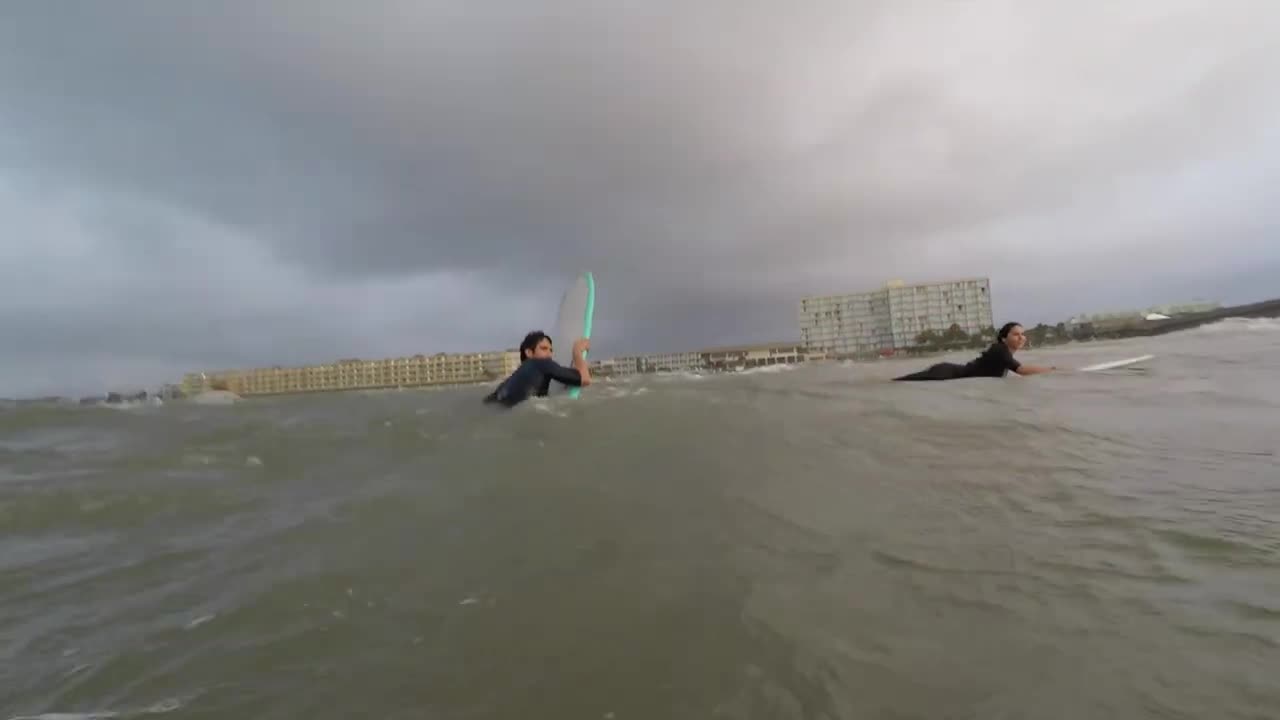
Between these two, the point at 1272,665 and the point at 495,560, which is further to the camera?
the point at 495,560

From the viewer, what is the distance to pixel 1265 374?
8.02 meters

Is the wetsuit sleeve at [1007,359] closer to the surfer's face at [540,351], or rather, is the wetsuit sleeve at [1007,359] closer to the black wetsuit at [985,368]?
the black wetsuit at [985,368]

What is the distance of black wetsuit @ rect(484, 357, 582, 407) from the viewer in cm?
821

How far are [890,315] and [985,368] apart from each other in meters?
73.4

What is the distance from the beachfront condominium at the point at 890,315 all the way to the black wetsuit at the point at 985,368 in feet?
201

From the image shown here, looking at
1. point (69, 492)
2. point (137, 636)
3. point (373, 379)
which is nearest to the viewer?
point (137, 636)

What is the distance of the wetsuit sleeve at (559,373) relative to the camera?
8203 mm

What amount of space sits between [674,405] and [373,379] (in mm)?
53111

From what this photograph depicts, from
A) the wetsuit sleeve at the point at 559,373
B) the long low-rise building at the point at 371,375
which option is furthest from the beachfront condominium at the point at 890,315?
the wetsuit sleeve at the point at 559,373

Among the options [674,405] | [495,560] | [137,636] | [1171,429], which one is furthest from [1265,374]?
[137,636]

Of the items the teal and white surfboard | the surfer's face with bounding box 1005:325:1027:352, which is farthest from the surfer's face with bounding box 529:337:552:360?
the surfer's face with bounding box 1005:325:1027:352

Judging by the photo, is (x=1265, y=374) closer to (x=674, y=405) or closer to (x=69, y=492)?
(x=674, y=405)

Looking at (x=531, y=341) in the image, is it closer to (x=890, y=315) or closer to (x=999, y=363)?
(x=999, y=363)

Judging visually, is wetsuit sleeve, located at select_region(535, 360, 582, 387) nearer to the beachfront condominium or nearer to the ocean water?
the ocean water
